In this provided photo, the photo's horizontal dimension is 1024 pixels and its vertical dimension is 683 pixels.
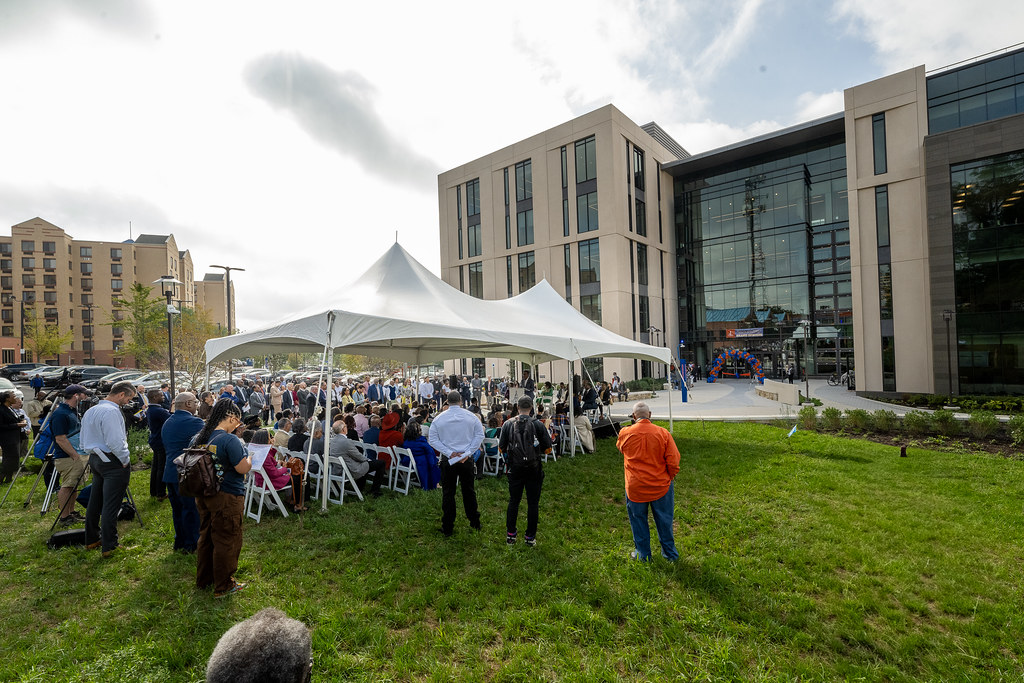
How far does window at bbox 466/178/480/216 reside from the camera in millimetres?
38188

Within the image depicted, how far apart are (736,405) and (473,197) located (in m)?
27.1

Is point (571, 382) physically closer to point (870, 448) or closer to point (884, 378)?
point (870, 448)

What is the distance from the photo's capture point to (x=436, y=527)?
230 inches

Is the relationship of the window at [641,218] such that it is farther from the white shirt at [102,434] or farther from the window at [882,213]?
the white shirt at [102,434]

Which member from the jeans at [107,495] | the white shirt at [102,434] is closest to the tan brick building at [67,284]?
the jeans at [107,495]

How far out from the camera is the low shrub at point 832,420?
13414mm

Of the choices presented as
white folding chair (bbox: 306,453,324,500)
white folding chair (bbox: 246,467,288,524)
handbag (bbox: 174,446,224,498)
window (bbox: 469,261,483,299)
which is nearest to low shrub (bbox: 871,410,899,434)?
white folding chair (bbox: 306,453,324,500)

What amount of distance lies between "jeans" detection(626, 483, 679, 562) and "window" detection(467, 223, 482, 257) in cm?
3502

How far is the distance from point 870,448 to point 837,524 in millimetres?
6413

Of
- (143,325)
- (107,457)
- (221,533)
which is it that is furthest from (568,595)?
(143,325)

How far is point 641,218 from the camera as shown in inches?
1330

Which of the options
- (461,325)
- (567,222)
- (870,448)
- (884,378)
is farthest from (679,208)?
(461,325)

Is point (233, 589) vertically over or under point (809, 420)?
over

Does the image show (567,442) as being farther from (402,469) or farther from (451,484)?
(451,484)
